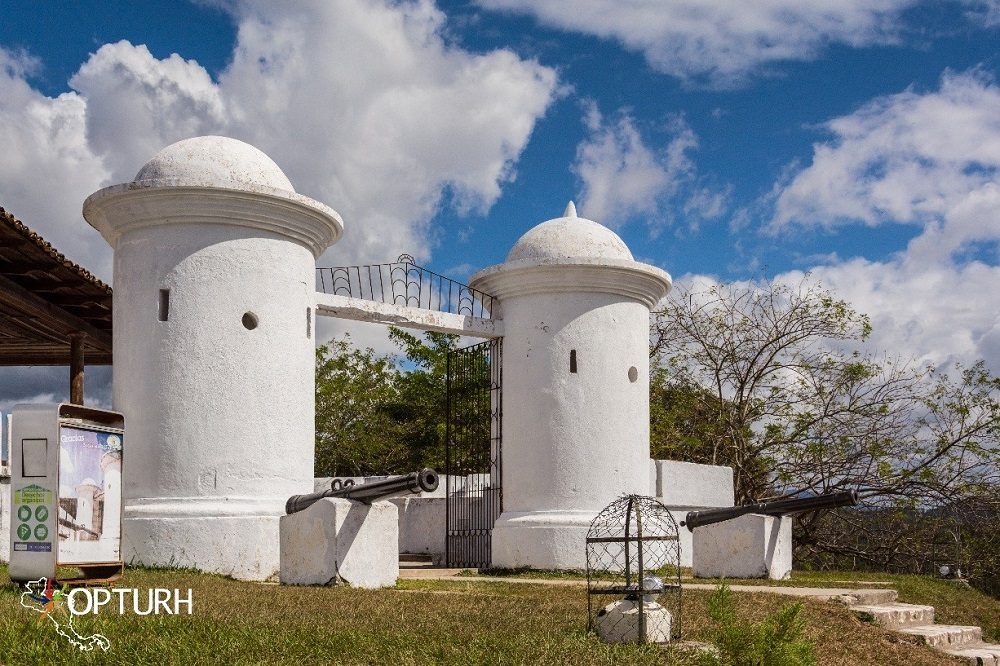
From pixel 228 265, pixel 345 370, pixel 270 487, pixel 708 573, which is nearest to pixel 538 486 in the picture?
pixel 708 573

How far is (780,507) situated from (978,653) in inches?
137

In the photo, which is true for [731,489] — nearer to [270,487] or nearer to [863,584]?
[863,584]

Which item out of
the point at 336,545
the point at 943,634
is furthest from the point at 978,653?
the point at 336,545

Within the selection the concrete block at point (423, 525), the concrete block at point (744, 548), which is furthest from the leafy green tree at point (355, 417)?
the concrete block at point (744, 548)

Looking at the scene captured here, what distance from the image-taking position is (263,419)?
12.5 m

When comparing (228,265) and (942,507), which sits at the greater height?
(228,265)

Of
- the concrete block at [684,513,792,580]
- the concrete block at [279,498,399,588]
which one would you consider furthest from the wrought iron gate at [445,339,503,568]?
the concrete block at [279,498,399,588]

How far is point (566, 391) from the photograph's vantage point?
15242 mm

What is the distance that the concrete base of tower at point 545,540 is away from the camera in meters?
14.7

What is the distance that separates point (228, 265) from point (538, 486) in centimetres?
530

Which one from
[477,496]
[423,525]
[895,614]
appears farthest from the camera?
[423,525]

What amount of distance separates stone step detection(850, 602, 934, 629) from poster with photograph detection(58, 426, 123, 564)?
672cm

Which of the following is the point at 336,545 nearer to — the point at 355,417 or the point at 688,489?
the point at 688,489

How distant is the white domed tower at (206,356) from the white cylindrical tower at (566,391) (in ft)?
11.5
